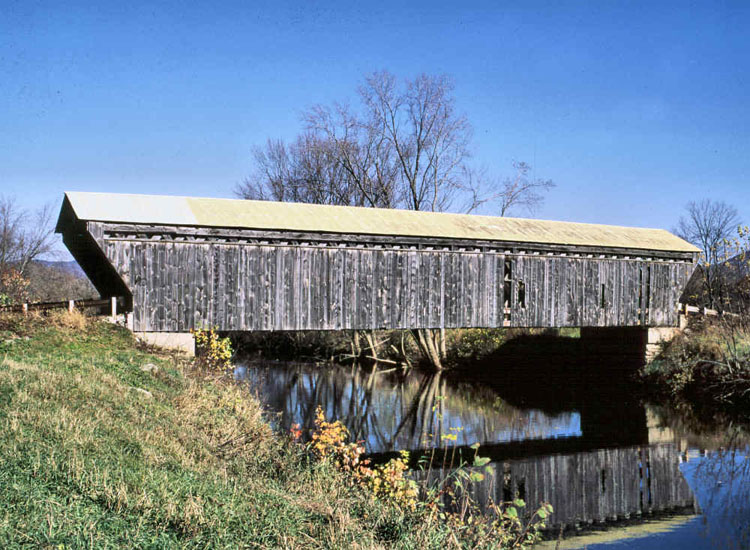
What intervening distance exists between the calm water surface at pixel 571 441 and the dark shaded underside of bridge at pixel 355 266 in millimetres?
2201

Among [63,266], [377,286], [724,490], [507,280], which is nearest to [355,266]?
[377,286]

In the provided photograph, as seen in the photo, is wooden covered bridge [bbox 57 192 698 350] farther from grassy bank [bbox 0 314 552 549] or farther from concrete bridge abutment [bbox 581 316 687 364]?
grassy bank [bbox 0 314 552 549]

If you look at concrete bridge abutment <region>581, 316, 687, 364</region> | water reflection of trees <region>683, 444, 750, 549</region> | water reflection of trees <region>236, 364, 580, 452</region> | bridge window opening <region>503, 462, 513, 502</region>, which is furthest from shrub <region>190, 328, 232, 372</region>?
concrete bridge abutment <region>581, 316, 687, 364</region>

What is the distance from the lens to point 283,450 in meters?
7.94

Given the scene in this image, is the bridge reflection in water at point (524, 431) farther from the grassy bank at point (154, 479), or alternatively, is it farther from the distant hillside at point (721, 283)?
the distant hillside at point (721, 283)

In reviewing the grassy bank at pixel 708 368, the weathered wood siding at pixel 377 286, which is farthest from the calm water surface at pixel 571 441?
the weathered wood siding at pixel 377 286

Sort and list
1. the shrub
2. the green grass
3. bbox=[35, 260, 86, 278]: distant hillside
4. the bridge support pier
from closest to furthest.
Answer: the green grass < the shrub < the bridge support pier < bbox=[35, 260, 86, 278]: distant hillside

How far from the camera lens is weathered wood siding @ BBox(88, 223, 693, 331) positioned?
13.4 meters

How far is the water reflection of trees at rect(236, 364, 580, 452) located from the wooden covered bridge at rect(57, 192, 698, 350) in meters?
2.05

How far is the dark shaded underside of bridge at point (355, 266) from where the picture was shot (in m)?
13.3

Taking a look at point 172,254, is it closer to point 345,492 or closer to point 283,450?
point 283,450

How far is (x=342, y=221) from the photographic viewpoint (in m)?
→ 15.4

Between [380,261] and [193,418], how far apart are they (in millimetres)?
7912

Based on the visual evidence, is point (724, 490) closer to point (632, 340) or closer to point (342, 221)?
point (342, 221)
